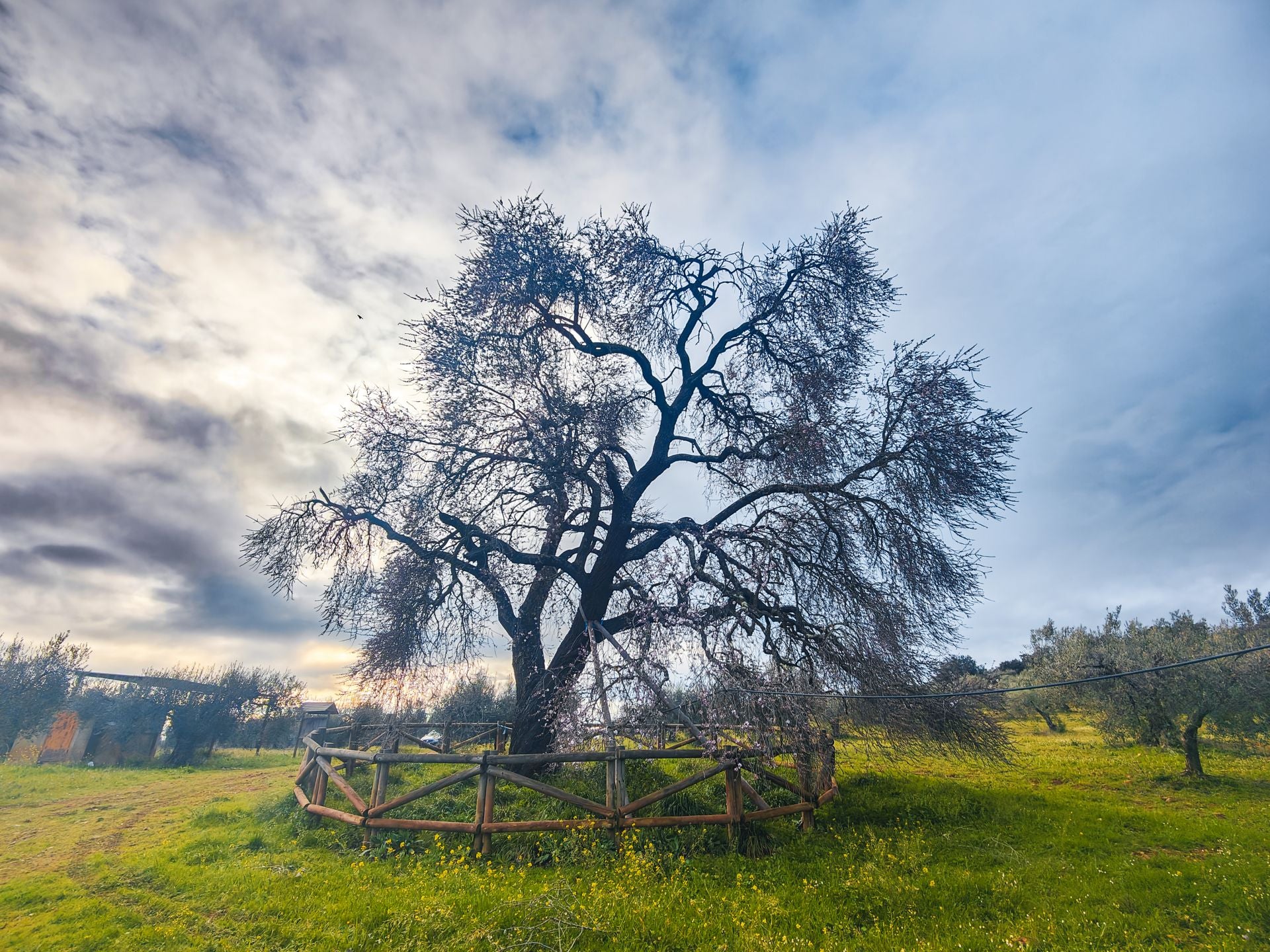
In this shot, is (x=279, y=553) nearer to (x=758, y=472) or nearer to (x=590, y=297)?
(x=590, y=297)

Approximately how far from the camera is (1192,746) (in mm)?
18297

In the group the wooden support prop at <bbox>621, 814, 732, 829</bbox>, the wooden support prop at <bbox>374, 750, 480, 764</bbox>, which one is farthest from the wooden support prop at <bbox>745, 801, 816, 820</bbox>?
A: the wooden support prop at <bbox>374, 750, 480, 764</bbox>

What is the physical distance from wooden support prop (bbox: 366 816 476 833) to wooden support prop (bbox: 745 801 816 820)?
4911 millimetres

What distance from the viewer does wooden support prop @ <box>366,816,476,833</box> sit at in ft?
30.3

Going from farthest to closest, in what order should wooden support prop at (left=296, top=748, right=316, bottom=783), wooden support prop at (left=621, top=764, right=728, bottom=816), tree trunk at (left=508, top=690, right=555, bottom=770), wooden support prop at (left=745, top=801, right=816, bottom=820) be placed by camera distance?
wooden support prop at (left=296, top=748, right=316, bottom=783) < tree trunk at (left=508, top=690, right=555, bottom=770) < wooden support prop at (left=745, top=801, right=816, bottom=820) < wooden support prop at (left=621, top=764, right=728, bottom=816)

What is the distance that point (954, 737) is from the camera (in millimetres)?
10227

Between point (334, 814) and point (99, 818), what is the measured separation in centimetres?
1141

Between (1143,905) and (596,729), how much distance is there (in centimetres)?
812

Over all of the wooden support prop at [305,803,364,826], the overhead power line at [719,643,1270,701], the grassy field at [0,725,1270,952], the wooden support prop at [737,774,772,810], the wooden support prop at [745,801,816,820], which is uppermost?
the overhead power line at [719,643,1270,701]

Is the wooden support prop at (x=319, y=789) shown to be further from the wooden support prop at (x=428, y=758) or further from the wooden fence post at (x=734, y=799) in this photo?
the wooden fence post at (x=734, y=799)

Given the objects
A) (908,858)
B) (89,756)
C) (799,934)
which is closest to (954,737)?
(908,858)

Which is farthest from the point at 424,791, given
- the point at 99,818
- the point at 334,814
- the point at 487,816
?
the point at 99,818

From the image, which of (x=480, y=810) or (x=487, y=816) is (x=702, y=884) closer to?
(x=487, y=816)

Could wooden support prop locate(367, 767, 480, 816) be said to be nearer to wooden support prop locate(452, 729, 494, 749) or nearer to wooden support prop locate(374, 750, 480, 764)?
wooden support prop locate(374, 750, 480, 764)
